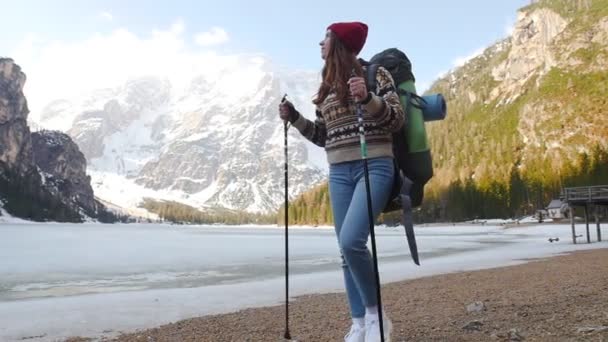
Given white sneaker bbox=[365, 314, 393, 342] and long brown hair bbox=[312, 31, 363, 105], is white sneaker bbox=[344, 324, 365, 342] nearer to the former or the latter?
white sneaker bbox=[365, 314, 393, 342]

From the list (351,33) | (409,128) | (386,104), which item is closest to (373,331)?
(409,128)

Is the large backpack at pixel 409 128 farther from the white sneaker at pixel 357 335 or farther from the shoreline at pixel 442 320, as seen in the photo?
the shoreline at pixel 442 320

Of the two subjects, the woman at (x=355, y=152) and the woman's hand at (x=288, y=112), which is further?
the woman's hand at (x=288, y=112)

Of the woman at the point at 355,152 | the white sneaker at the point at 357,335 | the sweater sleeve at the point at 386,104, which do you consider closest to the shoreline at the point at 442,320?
the white sneaker at the point at 357,335

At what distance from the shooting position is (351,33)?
458 cm

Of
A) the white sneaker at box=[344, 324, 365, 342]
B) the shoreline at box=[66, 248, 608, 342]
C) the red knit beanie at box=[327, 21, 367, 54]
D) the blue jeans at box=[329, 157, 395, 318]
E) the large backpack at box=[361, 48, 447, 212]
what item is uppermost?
the red knit beanie at box=[327, 21, 367, 54]

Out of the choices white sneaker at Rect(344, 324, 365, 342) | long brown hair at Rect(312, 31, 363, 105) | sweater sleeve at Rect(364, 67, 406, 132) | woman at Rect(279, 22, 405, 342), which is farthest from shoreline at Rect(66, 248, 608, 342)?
long brown hair at Rect(312, 31, 363, 105)

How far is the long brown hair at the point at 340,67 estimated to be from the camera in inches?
178

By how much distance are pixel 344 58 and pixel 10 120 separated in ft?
741

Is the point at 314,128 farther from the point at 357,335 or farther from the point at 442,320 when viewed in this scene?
the point at 442,320

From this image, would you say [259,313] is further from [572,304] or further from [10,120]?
[10,120]

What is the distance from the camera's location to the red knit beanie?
180 inches

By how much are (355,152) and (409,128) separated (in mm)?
520

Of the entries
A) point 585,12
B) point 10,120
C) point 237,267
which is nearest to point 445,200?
point 585,12
